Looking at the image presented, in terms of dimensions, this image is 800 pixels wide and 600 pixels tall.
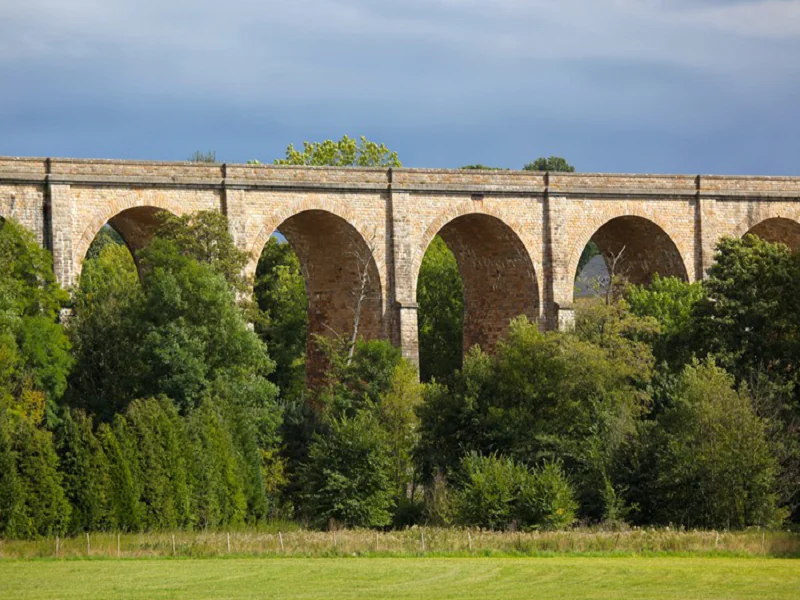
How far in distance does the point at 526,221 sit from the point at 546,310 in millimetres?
3026

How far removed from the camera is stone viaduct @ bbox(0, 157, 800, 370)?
197 ft

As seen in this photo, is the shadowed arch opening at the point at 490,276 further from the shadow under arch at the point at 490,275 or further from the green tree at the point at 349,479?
the green tree at the point at 349,479

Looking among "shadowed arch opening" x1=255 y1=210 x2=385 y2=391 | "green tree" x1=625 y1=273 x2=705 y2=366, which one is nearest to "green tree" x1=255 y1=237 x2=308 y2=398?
"shadowed arch opening" x1=255 y1=210 x2=385 y2=391

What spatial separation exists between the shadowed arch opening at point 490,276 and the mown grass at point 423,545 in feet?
53.2

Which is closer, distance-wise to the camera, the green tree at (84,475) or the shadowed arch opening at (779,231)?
the green tree at (84,475)

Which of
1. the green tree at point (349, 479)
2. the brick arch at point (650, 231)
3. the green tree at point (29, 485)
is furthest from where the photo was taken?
the brick arch at point (650, 231)

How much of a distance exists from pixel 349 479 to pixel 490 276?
41.3ft

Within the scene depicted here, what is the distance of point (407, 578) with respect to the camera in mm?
45125

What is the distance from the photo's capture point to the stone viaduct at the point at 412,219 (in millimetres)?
60156

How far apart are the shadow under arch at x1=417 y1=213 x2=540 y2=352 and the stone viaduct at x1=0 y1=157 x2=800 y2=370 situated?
0.05 meters

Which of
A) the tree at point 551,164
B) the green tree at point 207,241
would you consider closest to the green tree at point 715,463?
the green tree at point 207,241

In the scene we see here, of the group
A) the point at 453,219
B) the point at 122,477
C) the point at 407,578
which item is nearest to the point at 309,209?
the point at 453,219

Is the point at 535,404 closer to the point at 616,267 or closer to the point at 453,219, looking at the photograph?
the point at 453,219

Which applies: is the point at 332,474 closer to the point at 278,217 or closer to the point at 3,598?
the point at 278,217
